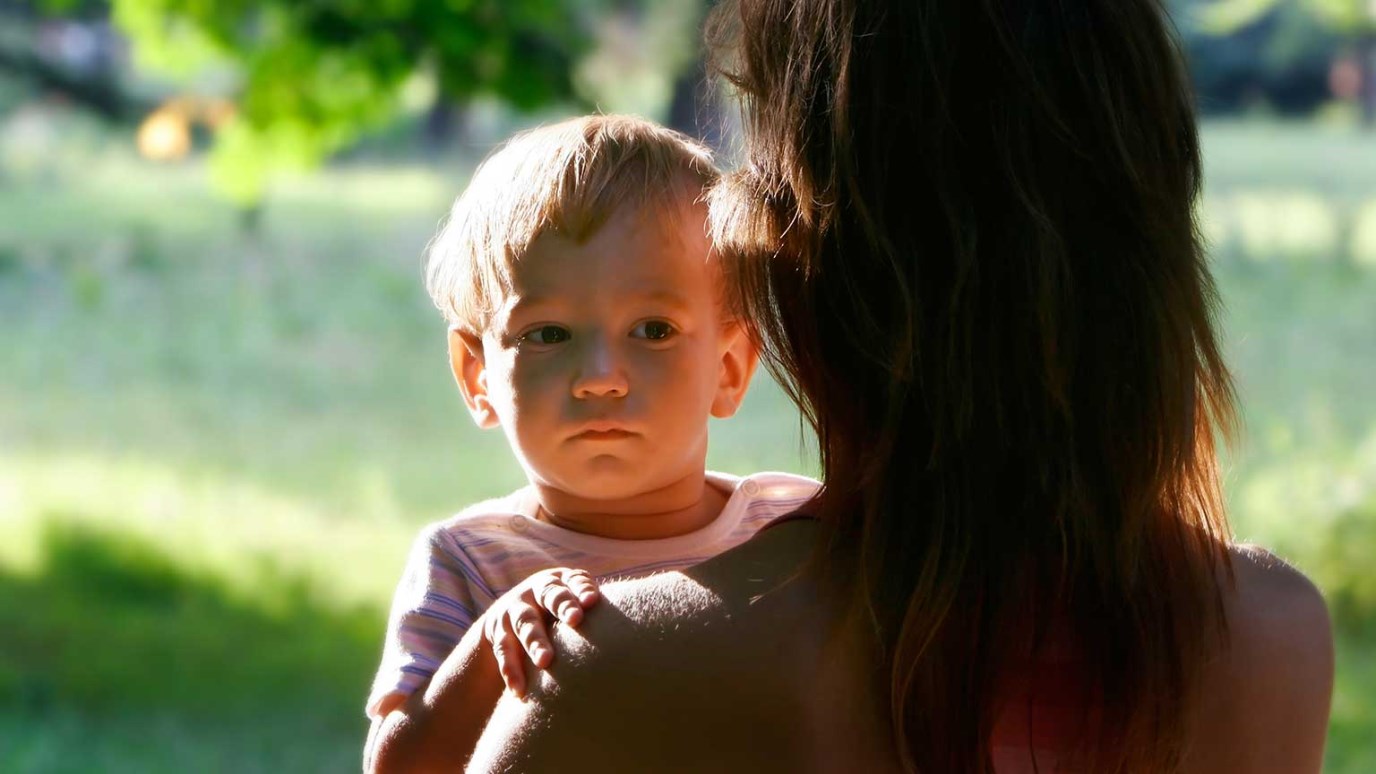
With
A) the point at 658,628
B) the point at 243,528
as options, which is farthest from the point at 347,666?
the point at 658,628

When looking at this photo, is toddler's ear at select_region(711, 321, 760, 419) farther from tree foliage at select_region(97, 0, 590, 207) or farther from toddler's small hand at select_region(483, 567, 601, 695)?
tree foliage at select_region(97, 0, 590, 207)

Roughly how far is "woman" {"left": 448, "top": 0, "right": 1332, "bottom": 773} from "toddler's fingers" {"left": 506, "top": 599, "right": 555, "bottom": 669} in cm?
2

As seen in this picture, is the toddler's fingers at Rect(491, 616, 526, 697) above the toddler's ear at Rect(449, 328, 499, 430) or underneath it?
underneath

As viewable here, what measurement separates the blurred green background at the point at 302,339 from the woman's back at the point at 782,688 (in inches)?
7.6

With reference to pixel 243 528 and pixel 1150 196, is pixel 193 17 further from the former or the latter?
pixel 1150 196

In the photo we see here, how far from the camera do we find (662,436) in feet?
5.55

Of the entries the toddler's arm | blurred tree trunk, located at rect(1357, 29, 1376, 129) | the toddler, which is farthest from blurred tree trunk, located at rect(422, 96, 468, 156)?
the toddler's arm

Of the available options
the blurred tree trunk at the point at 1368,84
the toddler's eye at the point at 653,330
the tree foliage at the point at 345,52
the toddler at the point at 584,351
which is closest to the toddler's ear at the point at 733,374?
the toddler at the point at 584,351

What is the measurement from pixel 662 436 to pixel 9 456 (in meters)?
7.94

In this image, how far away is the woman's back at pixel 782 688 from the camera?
45.9 inches

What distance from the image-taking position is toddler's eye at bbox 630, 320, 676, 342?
1.66 m

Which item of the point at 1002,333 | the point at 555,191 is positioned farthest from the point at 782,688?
the point at 555,191

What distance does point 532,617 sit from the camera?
127 cm

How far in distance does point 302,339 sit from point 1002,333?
32.7 feet
